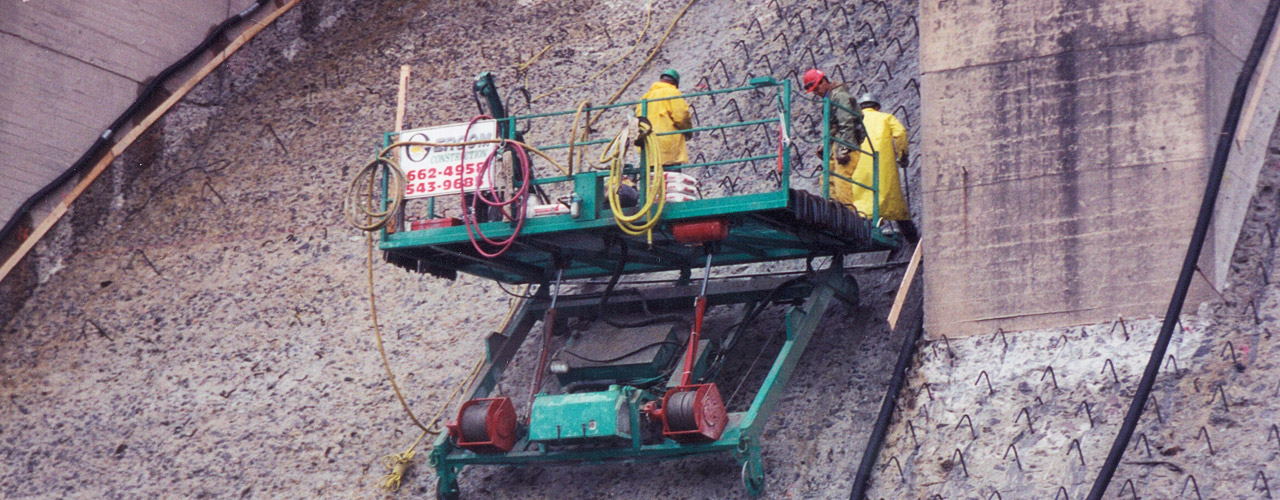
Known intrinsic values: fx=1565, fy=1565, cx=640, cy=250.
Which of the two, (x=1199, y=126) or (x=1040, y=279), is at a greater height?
(x=1199, y=126)

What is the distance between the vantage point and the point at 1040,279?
9.71 meters

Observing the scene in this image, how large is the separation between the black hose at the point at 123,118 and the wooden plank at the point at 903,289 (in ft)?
29.5

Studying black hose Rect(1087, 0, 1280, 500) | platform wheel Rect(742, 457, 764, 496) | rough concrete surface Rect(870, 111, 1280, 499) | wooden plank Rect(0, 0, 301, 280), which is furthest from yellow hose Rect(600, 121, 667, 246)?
wooden plank Rect(0, 0, 301, 280)

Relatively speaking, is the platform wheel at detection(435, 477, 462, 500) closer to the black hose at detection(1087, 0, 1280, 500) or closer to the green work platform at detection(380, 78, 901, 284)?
the green work platform at detection(380, 78, 901, 284)

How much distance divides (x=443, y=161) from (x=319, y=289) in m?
3.41

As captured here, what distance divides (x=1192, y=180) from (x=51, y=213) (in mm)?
10988

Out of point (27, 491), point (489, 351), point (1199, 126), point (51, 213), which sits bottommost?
point (27, 491)

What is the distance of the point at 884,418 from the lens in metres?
9.72

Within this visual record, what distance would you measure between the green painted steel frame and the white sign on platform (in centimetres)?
132

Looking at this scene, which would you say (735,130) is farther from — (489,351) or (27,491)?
(27,491)

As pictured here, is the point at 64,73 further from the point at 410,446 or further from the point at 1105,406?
the point at 1105,406

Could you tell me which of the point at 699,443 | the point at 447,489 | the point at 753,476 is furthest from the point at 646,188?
the point at 447,489

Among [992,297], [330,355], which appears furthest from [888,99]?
[330,355]

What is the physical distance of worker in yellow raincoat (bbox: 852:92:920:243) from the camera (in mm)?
11180
